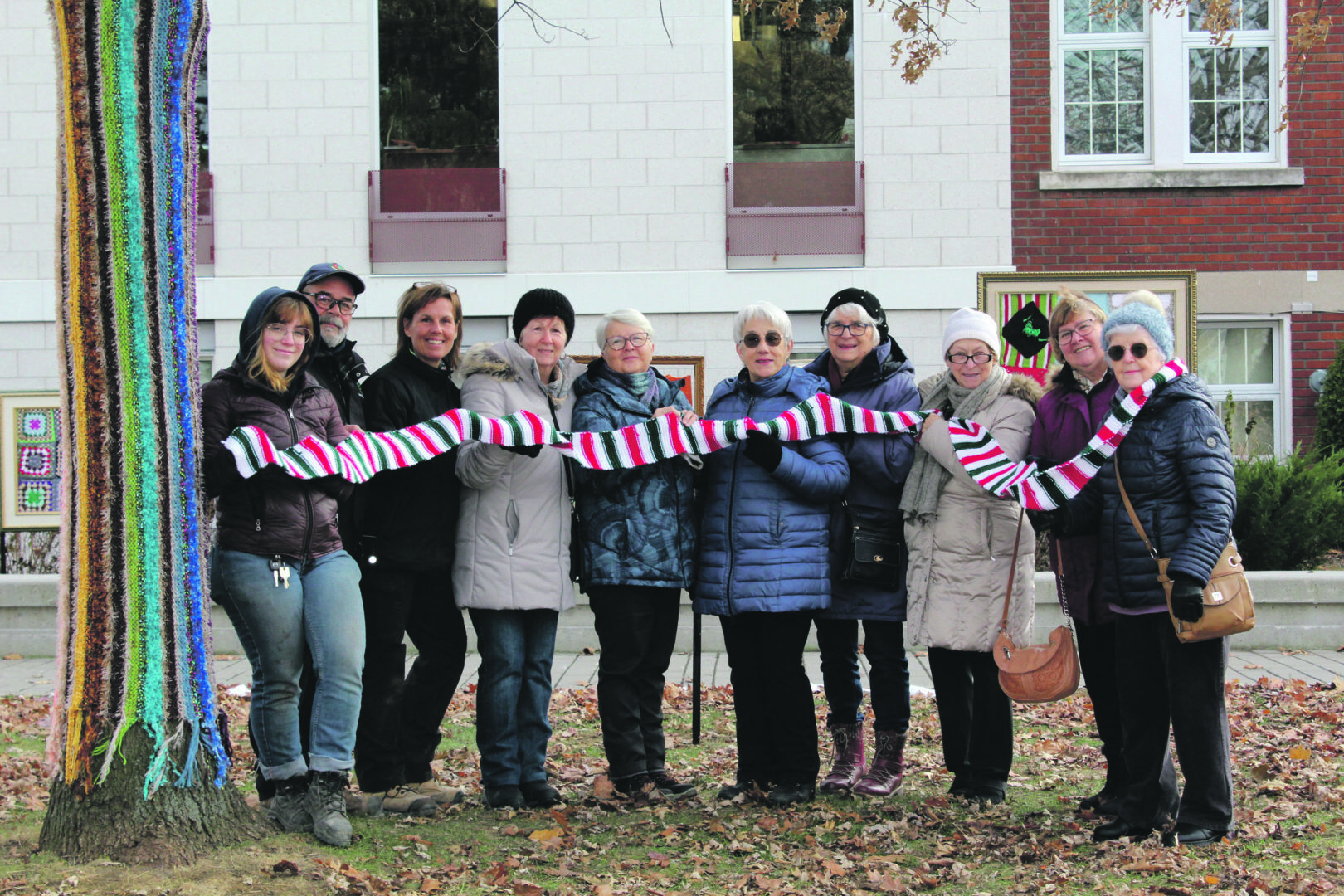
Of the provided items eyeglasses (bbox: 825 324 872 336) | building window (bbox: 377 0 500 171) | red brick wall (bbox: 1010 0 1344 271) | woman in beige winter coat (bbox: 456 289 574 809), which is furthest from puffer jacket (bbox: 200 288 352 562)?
red brick wall (bbox: 1010 0 1344 271)

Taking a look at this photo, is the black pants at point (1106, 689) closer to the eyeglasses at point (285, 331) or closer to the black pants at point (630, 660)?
the black pants at point (630, 660)

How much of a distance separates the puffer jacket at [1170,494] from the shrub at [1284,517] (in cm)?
585

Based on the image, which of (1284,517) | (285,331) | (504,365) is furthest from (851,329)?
(1284,517)

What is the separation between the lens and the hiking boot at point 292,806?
15.0 ft

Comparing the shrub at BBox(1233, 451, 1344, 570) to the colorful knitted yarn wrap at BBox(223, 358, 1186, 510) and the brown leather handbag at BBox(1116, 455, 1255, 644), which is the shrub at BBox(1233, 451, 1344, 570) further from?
the brown leather handbag at BBox(1116, 455, 1255, 644)

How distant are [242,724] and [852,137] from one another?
8.97 metres

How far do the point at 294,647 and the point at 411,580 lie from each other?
0.71 m

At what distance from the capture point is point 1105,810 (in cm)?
516

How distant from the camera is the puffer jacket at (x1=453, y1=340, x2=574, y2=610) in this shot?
5.14m

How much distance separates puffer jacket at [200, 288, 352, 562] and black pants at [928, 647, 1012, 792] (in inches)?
103

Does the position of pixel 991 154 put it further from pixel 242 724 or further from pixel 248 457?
pixel 248 457

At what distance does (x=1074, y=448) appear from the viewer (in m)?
5.10

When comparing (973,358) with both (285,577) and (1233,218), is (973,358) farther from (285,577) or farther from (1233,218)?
(1233,218)

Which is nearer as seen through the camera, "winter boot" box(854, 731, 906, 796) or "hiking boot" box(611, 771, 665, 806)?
"hiking boot" box(611, 771, 665, 806)
